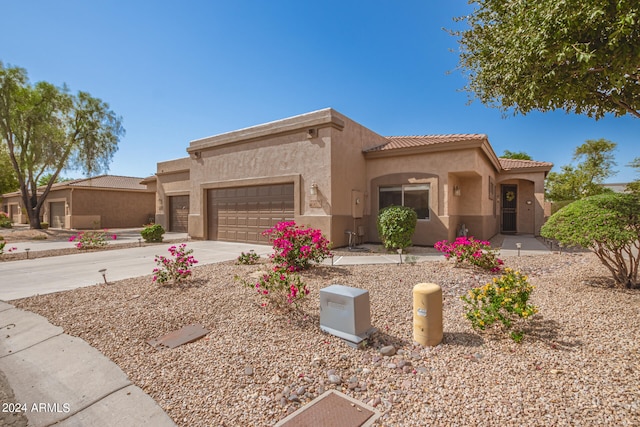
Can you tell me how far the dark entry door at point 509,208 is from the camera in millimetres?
17839

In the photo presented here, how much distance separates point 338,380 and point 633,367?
2802 millimetres

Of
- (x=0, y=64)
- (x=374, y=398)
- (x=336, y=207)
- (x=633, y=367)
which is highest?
(x=0, y=64)

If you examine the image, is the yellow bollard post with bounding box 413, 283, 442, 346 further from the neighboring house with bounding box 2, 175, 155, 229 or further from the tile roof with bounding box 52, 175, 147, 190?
the tile roof with bounding box 52, 175, 147, 190

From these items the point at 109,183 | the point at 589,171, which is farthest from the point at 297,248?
the point at 589,171

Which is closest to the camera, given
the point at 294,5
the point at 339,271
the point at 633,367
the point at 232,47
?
the point at 633,367

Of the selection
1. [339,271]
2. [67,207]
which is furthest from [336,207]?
[67,207]

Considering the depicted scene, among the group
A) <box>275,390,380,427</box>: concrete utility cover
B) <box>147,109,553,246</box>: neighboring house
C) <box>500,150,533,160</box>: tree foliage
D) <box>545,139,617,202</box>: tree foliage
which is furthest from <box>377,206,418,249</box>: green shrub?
<box>500,150,533,160</box>: tree foliage

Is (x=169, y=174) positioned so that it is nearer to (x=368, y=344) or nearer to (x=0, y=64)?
(x=0, y=64)

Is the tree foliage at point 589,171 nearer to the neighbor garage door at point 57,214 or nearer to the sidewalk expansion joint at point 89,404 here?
the sidewalk expansion joint at point 89,404

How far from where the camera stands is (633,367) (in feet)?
9.15

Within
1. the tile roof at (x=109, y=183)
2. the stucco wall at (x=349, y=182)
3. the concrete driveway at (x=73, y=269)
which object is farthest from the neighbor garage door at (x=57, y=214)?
the stucco wall at (x=349, y=182)

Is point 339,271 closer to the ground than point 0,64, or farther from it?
closer to the ground

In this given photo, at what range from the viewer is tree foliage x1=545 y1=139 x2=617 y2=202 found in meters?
24.8

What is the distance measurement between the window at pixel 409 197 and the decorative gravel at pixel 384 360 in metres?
6.16
